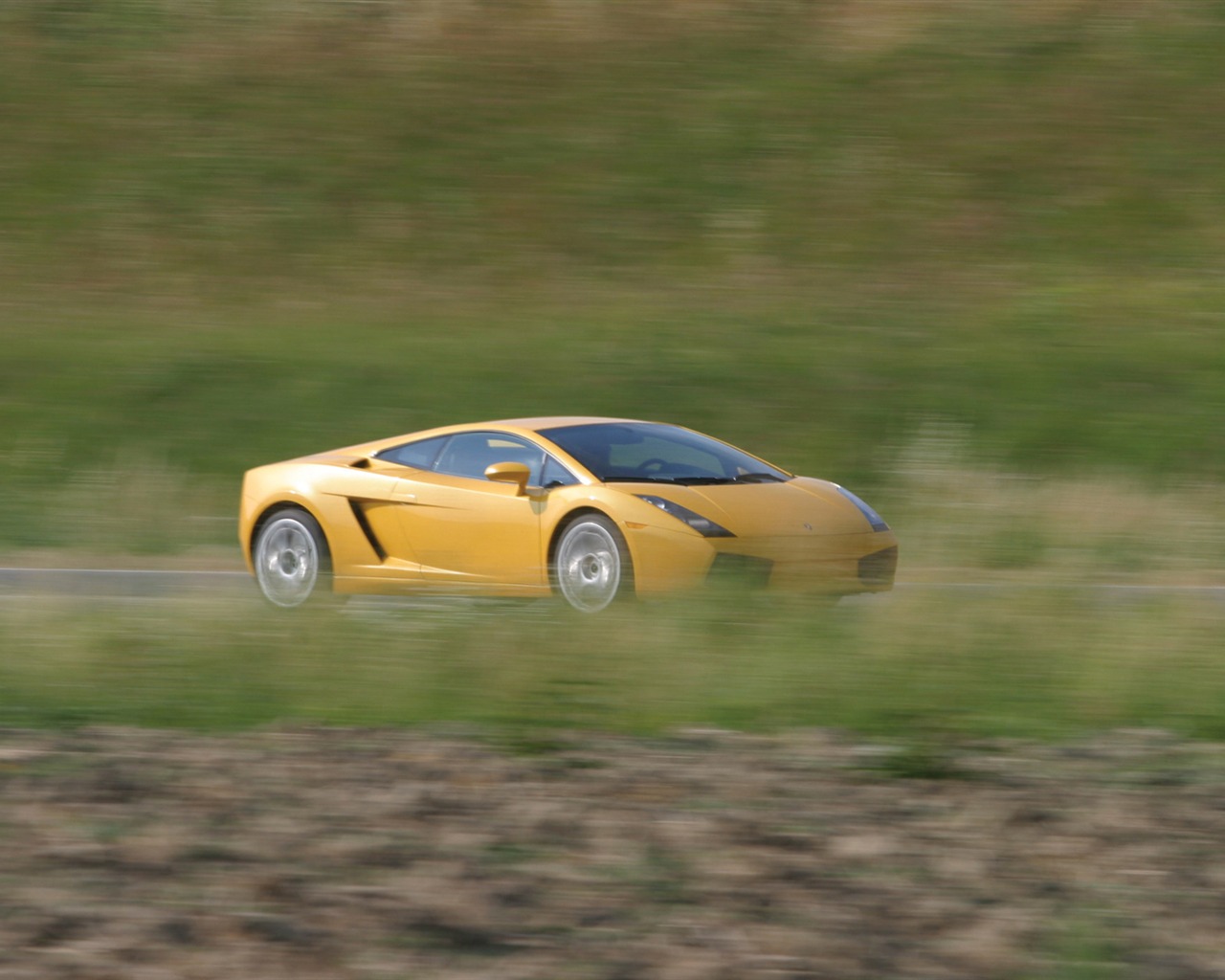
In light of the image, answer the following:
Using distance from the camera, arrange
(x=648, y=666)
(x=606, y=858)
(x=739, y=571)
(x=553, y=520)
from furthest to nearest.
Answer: (x=553, y=520) < (x=739, y=571) < (x=648, y=666) < (x=606, y=858)

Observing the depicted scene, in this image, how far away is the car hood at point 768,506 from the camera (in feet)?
28.6

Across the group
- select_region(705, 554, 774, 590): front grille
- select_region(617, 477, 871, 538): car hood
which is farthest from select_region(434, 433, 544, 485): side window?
select_region(705, 554, 774, 590): front grille

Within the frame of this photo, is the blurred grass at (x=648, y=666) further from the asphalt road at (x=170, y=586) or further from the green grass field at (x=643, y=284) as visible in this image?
the asphalt road at (x=170, y=586)

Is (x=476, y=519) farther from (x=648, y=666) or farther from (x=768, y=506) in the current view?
(x=648, y=666)

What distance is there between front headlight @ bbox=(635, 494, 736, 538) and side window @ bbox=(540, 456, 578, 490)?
57cm

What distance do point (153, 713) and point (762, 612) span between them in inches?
112

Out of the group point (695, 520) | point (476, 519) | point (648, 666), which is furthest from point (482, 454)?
point (648, 666)

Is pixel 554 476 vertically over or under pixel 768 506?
over

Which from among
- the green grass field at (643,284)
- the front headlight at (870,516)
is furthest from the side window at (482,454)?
the green grass field at (643,284)

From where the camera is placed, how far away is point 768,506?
8945 mm

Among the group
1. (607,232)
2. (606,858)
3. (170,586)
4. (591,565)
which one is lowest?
(606,858)

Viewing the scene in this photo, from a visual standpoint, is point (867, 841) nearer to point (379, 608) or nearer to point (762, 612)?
point (762, 612)

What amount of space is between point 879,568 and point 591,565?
5.25 ft

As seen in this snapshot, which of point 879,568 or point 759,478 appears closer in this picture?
point 879,568
